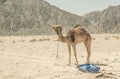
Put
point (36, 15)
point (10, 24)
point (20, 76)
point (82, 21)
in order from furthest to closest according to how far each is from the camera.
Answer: point (82, 21)
point (36, 15)
point (10, 24)
point (20, 76)

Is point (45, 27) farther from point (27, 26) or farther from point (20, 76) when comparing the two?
point (20, 76)

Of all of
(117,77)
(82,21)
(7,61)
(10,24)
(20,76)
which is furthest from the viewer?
(82,21)

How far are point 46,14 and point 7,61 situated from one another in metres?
147

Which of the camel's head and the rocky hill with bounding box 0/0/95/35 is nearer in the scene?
the camel's head

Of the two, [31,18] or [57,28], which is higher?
[31,18]

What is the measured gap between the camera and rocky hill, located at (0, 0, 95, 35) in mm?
150375

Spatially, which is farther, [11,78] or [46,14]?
[46,14]

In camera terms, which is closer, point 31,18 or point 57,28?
point 57,28

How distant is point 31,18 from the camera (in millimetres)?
157125

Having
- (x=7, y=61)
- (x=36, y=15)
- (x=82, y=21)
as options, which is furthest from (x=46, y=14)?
(x=7, y=61)

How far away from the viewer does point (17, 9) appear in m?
160

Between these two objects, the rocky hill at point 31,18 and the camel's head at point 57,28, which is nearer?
the camel's head at point 57,28

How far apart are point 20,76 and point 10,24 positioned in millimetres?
138393

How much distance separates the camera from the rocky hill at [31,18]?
150375 millimetres
